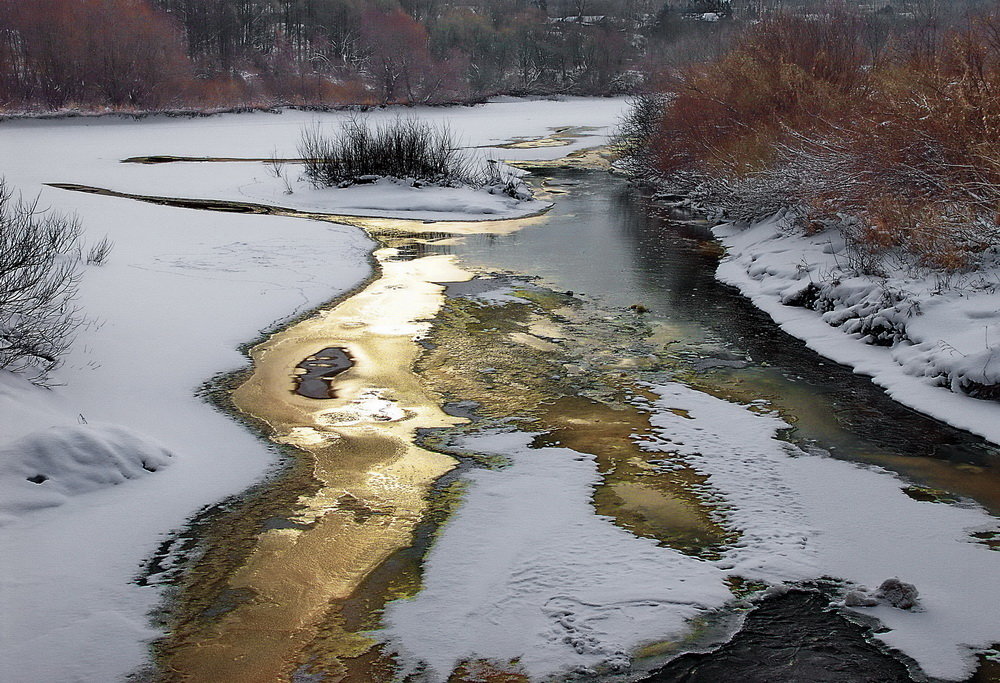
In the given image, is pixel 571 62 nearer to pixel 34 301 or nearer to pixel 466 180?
pixel 466 180

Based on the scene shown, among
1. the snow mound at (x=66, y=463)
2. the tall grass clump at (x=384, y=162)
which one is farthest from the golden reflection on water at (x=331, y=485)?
the tall grass clump at (x=384, y=162)

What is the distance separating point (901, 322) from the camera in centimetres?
1002

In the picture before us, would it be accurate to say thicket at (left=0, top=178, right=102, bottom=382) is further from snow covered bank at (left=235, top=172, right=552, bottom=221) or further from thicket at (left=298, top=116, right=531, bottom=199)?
thicket at (left=298, top=116, right=531, bottom=199)

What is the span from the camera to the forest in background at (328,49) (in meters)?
53.5

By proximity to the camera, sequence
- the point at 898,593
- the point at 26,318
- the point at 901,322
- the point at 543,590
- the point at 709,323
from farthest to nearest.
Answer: the point at 709,323, the point at 901,322, the point at 26,318, the point at 543,590, the point at 898,593

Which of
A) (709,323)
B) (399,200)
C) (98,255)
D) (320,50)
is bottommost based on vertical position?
(709,323)

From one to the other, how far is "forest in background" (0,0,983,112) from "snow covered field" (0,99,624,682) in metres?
28.2

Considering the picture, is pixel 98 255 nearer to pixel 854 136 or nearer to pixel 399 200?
pixel 399 200

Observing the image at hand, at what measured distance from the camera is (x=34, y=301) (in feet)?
29.2

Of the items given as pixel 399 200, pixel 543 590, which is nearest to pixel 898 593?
pixel 543 590

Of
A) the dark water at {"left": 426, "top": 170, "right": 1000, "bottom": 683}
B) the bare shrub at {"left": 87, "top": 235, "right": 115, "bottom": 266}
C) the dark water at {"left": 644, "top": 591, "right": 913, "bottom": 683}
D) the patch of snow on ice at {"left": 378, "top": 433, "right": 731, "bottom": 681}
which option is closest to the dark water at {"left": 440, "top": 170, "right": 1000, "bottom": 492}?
the dark water at {"left": 426, "top": 170, "right": 1000, "bottom": 683}

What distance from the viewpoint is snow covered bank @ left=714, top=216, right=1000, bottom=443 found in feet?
27.2

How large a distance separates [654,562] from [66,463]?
3.81 m

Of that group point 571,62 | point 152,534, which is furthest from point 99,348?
point 571,62
